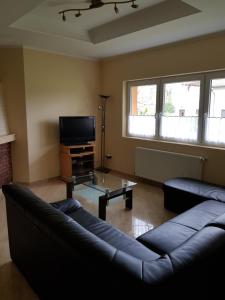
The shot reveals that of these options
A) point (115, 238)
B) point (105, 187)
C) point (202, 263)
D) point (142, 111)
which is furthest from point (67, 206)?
point (142, 111)

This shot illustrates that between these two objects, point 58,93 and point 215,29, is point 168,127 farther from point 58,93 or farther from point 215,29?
point 58,93

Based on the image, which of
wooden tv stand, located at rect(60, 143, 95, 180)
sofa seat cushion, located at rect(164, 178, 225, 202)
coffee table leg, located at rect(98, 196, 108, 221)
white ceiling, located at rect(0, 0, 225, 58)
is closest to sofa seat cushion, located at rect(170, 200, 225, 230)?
sofa seat cushion, located at rect(164, 178, 225, 202)

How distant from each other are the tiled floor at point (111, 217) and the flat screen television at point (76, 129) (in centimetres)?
87

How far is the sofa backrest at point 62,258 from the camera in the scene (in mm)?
1081

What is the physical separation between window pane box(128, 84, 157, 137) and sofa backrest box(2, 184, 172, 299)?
3.04 meters

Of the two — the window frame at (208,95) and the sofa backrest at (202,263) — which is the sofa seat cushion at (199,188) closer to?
the window frame at (208,95)

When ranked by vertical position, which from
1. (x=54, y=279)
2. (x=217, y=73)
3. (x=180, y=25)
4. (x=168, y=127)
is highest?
(x=180, y=25)

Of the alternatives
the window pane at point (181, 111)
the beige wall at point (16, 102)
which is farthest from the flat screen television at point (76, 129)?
the window pane at point (181, 111)

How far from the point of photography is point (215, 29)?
3156mm

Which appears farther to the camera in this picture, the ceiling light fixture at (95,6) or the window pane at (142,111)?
the window pane at (142,111)

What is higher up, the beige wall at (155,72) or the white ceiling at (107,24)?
the white ceiling at (107,24)

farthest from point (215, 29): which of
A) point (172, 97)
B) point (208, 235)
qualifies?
point (208, 235)

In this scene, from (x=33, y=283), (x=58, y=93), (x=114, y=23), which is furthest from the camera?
(x=58, y=93)

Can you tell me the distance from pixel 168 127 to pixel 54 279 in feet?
10.7
